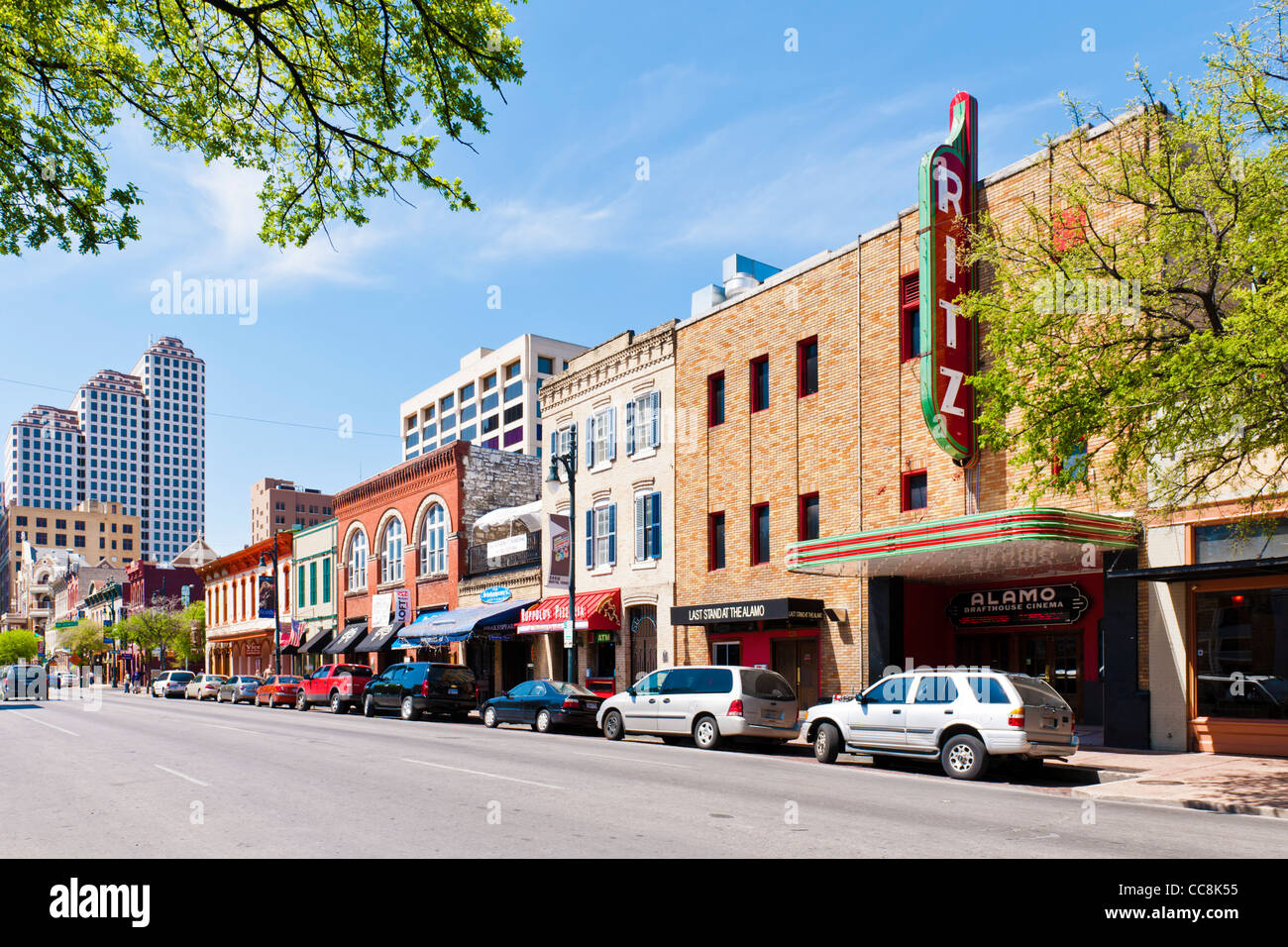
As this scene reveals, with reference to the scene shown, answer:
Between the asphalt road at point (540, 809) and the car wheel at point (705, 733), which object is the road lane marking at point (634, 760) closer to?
the asphalt road at point (540, 809)

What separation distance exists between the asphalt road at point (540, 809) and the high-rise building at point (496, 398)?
241 feet

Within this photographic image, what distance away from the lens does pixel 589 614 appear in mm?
32469

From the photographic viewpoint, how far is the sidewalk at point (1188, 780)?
41.7 ft

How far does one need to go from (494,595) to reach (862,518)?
17722 millimetres

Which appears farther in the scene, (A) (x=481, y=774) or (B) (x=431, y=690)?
(B) (x=431, y=690)

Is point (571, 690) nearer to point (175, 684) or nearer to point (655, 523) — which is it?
point (655, 523)

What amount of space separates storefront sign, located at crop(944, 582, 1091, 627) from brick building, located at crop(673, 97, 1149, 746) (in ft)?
0.13

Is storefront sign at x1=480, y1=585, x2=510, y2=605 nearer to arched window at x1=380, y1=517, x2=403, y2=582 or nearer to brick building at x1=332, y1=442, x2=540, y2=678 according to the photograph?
brick building at x1=332, y1=442, x2=540, y2=678

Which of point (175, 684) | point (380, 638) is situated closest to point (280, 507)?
point (175, 684)

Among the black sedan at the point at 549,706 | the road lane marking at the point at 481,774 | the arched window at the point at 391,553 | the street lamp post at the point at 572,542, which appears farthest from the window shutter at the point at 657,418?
the arched window at the point at 391,553

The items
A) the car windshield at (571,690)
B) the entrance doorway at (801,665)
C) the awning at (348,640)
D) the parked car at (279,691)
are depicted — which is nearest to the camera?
the car windshield at (571,690)
